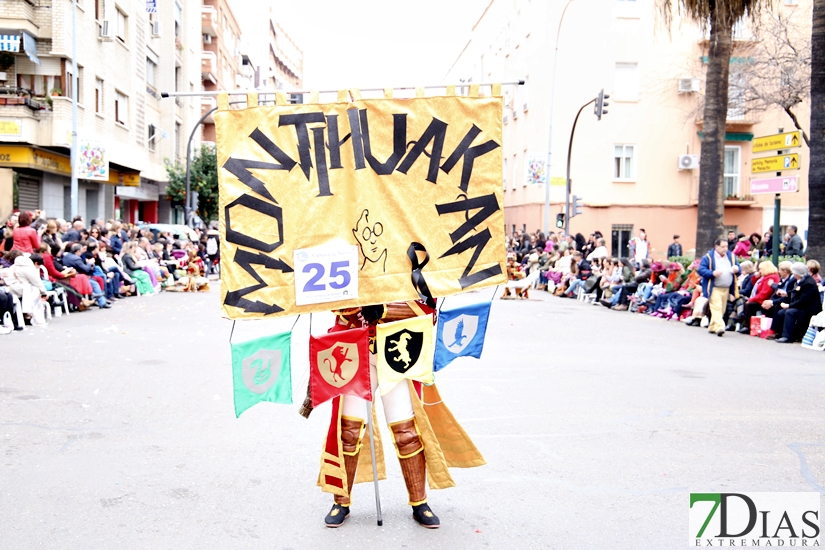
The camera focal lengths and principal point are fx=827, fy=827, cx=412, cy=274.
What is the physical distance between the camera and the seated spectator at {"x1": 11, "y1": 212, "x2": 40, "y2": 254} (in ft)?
50.5

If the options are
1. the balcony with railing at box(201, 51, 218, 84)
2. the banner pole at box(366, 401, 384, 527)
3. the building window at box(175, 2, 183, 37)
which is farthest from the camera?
the balcony with railing at box(201, 51, 218, 84)

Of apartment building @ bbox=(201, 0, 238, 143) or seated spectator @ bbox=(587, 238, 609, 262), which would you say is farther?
apartment building @ bbox=(201, 0, 238, 143)

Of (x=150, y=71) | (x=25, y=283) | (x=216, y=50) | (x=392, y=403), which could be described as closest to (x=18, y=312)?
(x=25, y=283)

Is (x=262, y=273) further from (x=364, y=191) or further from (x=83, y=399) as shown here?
(x=83, y=399)

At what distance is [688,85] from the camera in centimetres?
3653

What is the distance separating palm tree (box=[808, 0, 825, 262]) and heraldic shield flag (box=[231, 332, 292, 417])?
13718 millimetres

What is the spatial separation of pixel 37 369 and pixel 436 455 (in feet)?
22.4

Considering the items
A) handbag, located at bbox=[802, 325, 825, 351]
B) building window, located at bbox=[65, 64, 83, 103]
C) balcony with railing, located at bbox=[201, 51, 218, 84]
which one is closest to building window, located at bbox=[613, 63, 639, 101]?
building window, located at bbox=[65, 64, 83, 103]

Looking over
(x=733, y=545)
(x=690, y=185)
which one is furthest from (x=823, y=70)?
(x=690, y=185)

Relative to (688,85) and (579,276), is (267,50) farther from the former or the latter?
(579,276)

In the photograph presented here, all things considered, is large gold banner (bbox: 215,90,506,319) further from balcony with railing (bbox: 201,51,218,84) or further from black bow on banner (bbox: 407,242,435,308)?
balcony with railing (bbox: 201,51,218,84)

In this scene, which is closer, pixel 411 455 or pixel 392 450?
pixel 411 455

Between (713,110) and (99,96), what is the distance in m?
22.8

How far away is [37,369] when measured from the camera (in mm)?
9789
